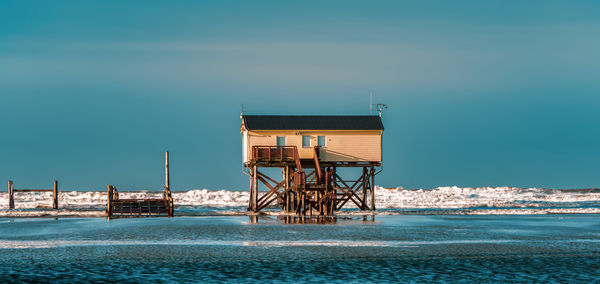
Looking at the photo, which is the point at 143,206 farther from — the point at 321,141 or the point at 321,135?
the point at 321,135

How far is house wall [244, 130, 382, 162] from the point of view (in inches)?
2048

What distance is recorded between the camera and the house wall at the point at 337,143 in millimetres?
52031

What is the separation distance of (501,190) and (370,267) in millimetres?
121096

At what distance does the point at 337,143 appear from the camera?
52531 millimetres

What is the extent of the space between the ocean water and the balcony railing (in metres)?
15.6

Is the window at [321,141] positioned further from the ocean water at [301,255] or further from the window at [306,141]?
the ocean water at [301,255]

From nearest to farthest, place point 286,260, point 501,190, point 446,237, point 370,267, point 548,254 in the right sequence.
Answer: point 370,267 → point 286,260 → point 548,254 → point 446,237 → point 501,190

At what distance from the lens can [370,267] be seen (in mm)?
20766

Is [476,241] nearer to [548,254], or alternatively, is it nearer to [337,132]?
[548,254]

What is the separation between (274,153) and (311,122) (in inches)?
141

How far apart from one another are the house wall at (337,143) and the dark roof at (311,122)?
309 mm

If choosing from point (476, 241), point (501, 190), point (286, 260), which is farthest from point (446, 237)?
point (501, 190)

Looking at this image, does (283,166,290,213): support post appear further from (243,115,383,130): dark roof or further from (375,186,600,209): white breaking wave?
(375,186,600,209): white breaking wave

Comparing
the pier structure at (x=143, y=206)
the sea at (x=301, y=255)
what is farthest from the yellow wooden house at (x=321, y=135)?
the sea at (x=301, y=255)
